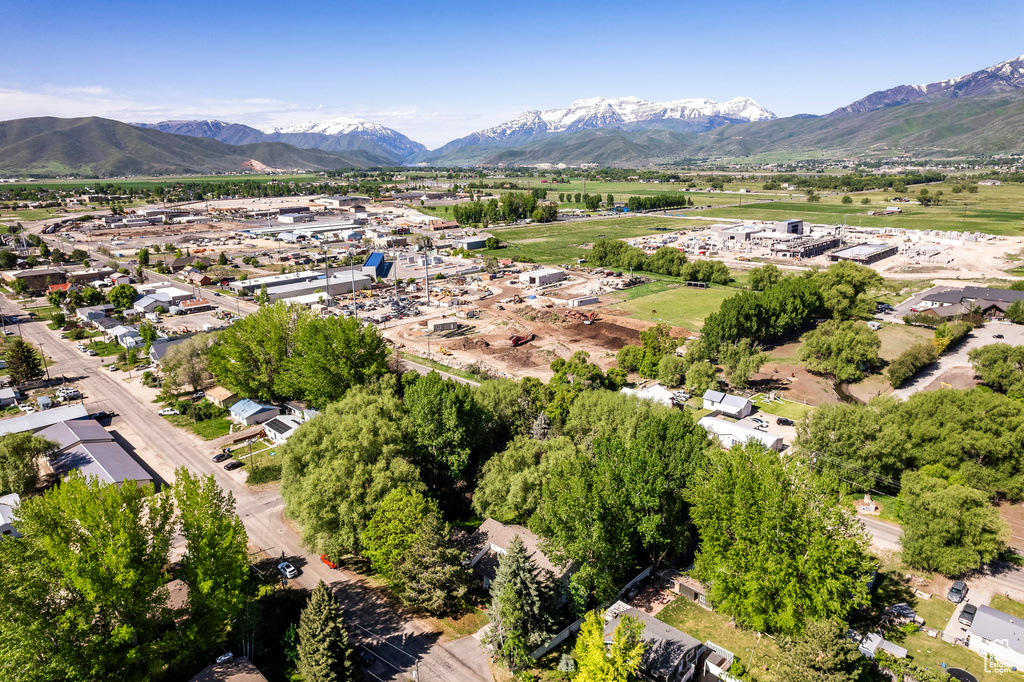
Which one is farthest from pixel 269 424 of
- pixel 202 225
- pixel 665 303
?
pixel 202 225

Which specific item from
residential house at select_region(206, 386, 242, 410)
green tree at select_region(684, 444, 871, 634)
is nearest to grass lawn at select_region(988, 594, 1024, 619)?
green tree at select_region(684, 444, 871, 634)

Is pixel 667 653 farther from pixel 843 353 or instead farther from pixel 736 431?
pixel 843 353

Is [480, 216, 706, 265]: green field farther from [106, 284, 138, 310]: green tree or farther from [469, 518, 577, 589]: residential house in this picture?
[469, 518, 577, 589]: residential house

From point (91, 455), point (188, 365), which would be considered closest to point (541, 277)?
point (188, 365)

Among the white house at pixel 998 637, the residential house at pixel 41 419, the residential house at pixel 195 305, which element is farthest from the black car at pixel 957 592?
the residential house at pixel 195 305

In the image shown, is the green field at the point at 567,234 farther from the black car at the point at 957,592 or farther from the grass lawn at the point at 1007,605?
the grass lawn at the point at 1007,605

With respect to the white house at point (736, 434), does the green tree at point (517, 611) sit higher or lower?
higher
